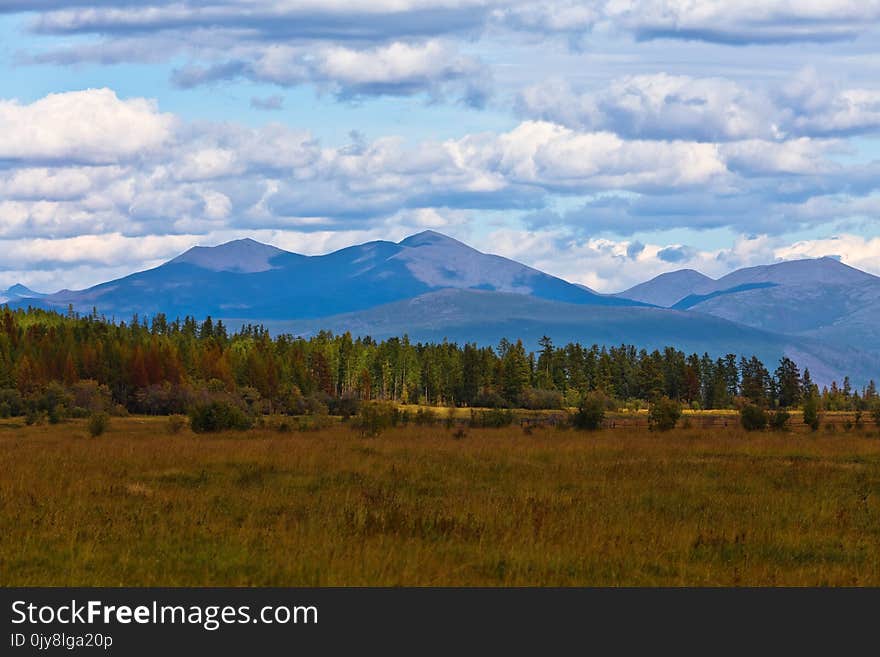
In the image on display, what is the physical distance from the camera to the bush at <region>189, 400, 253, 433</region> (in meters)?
57.8

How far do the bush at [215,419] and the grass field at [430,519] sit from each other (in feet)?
66.7

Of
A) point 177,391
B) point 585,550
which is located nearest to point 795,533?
point 585,550

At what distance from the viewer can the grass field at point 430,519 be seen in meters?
17.1

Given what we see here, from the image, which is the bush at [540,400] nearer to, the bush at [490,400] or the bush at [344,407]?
the bush at [490,400]

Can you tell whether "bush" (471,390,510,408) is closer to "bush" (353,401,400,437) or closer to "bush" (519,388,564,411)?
"bush" (519,388,564,411)

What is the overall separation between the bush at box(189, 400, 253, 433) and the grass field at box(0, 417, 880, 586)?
20.3 meters

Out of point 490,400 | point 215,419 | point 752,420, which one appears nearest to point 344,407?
point 490,400

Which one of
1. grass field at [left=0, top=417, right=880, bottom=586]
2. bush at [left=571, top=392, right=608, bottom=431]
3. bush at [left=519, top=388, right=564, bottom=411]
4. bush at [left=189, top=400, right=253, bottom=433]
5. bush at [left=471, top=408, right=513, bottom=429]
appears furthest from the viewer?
bush at [left=519, top=388, right=564, bottom=411]

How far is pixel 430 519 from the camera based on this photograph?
21.5 m

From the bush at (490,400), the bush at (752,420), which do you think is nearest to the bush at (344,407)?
the bush at (490,400)

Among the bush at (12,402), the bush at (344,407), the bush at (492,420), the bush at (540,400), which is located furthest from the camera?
the bush at (540,400)

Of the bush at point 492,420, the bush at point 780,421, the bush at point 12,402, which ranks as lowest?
the bush at point 12,402

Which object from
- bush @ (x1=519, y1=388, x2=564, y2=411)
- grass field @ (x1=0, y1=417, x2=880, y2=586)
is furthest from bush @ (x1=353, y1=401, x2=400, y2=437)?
bush @ (x1=519, y1=388, x2=564, y2=411)

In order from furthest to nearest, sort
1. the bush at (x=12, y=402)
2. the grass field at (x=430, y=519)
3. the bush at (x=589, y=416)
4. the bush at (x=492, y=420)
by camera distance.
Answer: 1. the bush at (x=12, y=402)
2. the bush at (x=492, y=420)
3. the bush at (x=589, y=416)
4. the grass field at (x=430, y=519)
